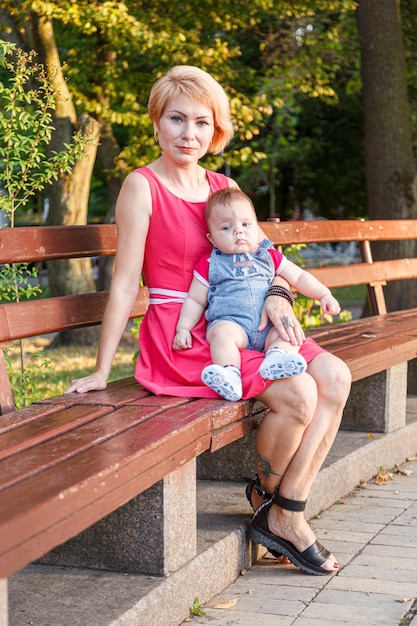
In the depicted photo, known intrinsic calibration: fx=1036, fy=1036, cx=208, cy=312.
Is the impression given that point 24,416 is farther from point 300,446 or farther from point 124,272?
point 300,446

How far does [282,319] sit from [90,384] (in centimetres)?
75

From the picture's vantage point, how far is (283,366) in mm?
3580

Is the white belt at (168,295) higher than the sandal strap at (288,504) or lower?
higher

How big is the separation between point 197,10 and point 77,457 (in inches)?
441

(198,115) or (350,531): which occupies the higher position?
(198,115)

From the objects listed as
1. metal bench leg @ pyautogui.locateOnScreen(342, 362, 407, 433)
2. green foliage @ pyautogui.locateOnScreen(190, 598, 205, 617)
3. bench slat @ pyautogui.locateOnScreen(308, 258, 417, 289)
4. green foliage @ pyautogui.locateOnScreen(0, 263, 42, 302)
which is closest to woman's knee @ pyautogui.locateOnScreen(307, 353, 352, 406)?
green foliage @ pyautogui.locateOnScreen(190, 598, 205, 617)

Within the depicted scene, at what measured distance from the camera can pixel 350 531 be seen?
14.5 ft

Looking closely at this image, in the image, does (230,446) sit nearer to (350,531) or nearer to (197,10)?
(350,531)

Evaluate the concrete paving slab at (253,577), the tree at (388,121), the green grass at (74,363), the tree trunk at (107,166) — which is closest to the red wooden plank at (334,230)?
the concrete paving slab at (253,577)

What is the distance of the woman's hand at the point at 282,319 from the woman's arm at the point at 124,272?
50cm

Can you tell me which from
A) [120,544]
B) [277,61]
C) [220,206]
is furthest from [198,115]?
[277,61]

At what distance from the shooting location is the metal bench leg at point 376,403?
5.59m

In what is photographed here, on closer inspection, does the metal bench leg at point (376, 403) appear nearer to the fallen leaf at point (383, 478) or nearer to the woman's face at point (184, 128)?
the fallen leaf at point (383, 478)

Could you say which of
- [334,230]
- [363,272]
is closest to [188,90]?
[334,230]
